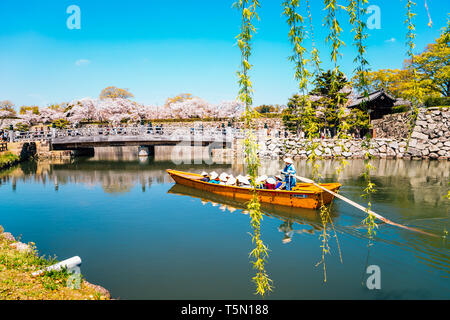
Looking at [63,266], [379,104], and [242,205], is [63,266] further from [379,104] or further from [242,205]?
[379,104]

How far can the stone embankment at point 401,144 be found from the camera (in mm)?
25000

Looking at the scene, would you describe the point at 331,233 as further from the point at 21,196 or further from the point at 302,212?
the point at 21,196

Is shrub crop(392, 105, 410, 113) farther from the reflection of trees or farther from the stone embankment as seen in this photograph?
the reflection of trees

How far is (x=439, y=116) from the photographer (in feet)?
82.2

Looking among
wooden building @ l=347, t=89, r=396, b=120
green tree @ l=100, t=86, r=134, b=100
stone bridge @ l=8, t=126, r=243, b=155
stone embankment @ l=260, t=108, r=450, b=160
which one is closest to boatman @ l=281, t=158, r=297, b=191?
stone embankment @ l=260, t=108, r=450, b=160

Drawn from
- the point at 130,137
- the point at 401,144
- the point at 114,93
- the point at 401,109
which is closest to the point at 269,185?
the point at 130,137

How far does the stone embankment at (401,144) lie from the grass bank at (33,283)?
2207 cm

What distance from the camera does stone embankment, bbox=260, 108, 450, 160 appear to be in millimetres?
25000

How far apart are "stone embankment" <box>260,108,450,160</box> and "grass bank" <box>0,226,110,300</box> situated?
72.4 ft

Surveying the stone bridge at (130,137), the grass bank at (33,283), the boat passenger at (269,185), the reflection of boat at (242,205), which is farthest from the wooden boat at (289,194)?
the stone bridge at (130,137)

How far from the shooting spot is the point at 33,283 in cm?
472

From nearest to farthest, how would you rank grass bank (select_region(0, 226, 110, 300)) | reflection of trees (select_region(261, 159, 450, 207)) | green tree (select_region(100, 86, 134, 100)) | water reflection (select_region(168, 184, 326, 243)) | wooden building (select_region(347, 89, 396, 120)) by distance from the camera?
grass bank (select_region(0, 226, 110, 300)) → water reflection (select_region(168, 184, 326, 243)) → reflection of trees (select_region(261, 159, 450, 207)) → wooden building (select_region(347, 89, 396, 120)) → green tree (select_region(100, 86, 134, 100))

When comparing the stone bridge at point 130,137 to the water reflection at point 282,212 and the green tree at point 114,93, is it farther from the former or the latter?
the green tree at point 114,93
